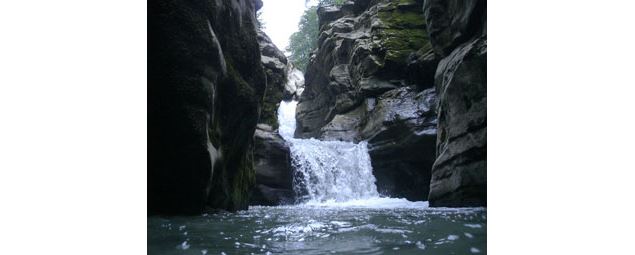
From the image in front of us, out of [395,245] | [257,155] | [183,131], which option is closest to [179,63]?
[183,131]

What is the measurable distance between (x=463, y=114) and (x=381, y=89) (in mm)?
8549

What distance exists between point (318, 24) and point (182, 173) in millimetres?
19258

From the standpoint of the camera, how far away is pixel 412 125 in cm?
1310

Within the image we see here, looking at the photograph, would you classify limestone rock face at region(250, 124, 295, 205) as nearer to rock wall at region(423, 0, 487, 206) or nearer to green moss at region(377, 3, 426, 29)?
rock wall at region(423, 0, 487, 206)

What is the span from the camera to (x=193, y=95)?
5.13 meters

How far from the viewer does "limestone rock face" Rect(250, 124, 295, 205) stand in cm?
1235

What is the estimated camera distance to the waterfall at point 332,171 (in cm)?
1334

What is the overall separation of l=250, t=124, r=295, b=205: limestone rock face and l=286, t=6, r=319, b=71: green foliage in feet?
36.7

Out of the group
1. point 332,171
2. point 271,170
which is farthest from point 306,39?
point 271,170

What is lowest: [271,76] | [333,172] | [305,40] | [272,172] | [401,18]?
[333,172]

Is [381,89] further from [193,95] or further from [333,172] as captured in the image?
[193,95]

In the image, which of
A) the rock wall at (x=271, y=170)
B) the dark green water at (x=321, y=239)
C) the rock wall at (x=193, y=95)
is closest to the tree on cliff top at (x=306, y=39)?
the rock wall at (x=271, y=170)

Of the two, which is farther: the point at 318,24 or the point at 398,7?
the point at 318,24

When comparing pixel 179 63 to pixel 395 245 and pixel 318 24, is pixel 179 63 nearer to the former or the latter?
pixel 395 245
